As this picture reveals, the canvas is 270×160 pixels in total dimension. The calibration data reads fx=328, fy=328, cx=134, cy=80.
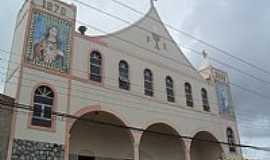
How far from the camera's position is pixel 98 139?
17.2 m

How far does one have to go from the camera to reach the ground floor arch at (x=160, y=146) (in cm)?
1914

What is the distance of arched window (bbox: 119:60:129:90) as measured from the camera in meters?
16.8

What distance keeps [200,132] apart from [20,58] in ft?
38.5

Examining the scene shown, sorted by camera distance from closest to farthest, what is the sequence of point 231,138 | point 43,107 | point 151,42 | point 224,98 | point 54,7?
point 43,107
point 54,7
point 151,42
point 231,138
point 224,98

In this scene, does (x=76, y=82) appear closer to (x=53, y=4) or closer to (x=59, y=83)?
(x=59, y=83)

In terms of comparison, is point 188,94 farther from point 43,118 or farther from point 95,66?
point 43,118

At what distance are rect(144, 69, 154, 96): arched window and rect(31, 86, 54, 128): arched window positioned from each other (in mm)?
5781

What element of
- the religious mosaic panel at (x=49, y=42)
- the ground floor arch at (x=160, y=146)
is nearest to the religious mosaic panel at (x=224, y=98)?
the ground floor arch at (x=160, y=146)

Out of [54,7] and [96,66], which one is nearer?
[54,7]

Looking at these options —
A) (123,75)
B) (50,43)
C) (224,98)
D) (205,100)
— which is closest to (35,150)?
(50,43)

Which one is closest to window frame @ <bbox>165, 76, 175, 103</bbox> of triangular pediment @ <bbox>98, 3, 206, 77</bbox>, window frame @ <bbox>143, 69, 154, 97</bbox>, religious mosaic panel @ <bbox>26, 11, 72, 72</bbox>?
triangular pediment @ <bbox>98, 3, 206, 77</bbox>

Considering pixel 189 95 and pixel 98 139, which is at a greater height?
pixel 189 95

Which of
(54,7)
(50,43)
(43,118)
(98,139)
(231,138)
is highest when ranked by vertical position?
(54,7)

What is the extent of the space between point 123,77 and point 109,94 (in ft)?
5.64
